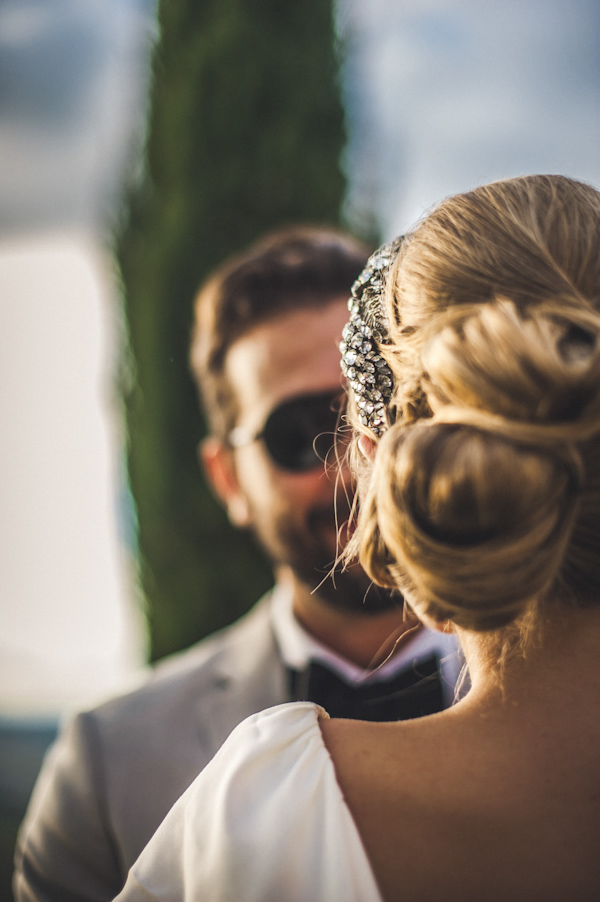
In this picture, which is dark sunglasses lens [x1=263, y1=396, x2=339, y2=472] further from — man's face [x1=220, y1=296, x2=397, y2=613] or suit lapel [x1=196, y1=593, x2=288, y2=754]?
suit lapel [x1=196, y1=593, x2=288, y2=754]

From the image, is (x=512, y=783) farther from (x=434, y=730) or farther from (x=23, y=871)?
(x=23, y=871)

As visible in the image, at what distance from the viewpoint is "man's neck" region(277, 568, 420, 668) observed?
2.30 meters

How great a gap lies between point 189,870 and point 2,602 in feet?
19.1

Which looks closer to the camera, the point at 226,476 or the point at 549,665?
the point at 549,665

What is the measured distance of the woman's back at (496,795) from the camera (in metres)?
0.90

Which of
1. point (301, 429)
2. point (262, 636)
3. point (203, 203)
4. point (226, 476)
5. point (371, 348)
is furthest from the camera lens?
point (203, 203)

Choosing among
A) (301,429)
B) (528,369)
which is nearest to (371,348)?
(528,369)

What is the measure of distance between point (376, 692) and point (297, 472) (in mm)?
760

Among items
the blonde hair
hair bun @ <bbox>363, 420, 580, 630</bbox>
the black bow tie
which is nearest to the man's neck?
the black bow tie

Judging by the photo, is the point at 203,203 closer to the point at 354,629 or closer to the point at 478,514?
the point at 354,629

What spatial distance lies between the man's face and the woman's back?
1.22 m

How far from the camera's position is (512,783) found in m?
0.92

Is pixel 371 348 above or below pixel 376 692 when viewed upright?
above

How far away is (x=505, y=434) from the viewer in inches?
34.2
